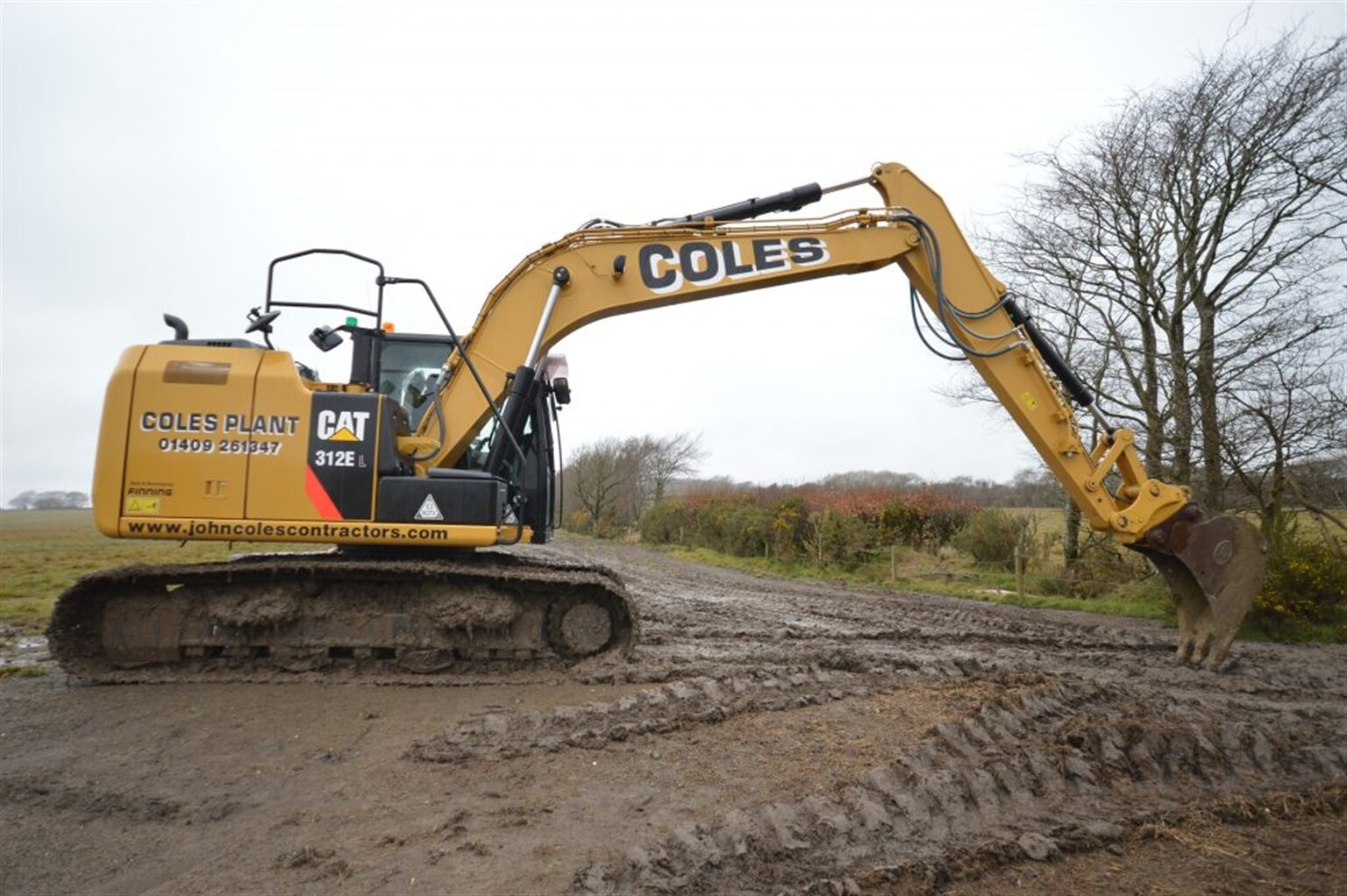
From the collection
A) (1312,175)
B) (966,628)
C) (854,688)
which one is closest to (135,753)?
(854,688)

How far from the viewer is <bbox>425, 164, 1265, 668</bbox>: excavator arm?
23.1ft

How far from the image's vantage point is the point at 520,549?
2206 cm

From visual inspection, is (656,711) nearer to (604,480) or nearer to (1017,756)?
(1017,756)

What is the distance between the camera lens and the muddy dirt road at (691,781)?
3332 millimetres

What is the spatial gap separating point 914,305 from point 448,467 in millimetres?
4694

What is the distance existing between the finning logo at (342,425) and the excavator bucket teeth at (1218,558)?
6.97 metres

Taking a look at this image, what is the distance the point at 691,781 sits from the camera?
14.0ft

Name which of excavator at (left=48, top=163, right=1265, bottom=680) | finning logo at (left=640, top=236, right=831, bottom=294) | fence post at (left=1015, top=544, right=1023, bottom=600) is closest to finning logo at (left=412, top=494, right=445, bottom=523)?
excavator at (left=48, top=163, right=1265, bottom=680)

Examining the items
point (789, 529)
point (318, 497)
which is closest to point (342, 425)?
point (318, 497)

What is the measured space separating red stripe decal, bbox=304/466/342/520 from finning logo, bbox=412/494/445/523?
67 centimetres

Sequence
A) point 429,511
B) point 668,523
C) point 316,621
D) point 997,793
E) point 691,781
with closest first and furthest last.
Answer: point 997,793, point 691,781, point 429,511, point 316,621, point 668,523

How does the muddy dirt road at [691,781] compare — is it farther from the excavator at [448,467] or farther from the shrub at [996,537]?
the shrub at [996,537]

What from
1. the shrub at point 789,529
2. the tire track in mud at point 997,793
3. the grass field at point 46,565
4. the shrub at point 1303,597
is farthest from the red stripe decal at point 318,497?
the shrub at point 789,529

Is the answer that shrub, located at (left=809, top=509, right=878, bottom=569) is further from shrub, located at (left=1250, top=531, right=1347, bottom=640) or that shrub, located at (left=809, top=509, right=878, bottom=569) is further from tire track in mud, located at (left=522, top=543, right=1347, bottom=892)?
tire track in mud, located at (left=522, top=543, right=1347, bottom=892)
